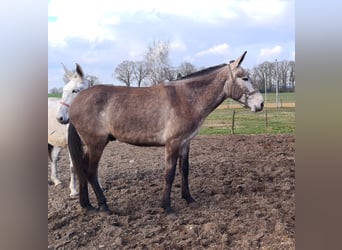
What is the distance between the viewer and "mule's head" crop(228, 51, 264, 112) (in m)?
2.50

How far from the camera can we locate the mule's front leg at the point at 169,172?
249 centimetres

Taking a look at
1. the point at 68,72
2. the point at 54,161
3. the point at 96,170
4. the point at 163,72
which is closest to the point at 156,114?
the point at 163,72

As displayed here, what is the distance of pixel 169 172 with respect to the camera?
2516mm

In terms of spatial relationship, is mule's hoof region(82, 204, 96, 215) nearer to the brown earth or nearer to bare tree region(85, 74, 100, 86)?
the brown earth

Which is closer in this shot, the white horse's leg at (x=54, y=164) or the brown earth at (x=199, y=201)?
the brown earth at (x=199, y=201)

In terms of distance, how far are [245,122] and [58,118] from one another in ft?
4.14

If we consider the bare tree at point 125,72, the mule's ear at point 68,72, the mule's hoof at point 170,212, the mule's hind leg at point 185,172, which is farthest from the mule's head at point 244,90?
the mule's ear at point 68,72

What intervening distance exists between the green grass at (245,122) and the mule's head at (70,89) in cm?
86

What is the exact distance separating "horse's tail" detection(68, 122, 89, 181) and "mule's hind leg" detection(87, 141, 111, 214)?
0.04m

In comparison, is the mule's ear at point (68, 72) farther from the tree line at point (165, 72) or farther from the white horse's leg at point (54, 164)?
the white horse's leg at point (54, 164)

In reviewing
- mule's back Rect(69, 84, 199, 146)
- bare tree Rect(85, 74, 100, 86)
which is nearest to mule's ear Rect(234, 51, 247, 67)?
mule's back Rect(69, 84, 199, 146)
